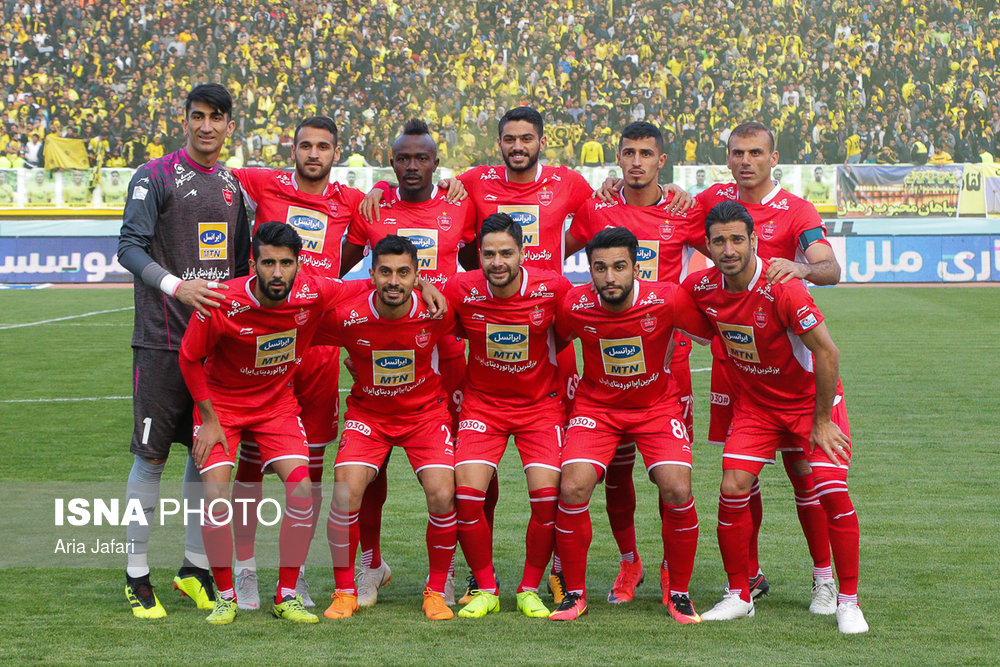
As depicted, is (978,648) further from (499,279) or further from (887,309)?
(887,309)

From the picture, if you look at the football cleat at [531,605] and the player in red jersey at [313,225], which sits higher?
the player in red jersey at [313,225]

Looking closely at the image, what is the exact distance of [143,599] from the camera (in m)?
4.83

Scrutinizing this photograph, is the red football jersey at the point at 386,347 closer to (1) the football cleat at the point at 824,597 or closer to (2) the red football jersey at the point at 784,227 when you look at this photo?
(2) the red football jersey at the point at 784,227

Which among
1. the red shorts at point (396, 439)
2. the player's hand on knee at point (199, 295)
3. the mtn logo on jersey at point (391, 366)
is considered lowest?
the red shorts at point (396, 439)

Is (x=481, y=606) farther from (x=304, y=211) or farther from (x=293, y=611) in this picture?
(x=304, y=211)

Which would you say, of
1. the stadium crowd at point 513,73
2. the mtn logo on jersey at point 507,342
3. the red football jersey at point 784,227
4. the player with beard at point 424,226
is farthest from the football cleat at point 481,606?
the stadium crowd at point 513,73

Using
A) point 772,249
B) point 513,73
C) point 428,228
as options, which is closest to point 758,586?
point 772,249

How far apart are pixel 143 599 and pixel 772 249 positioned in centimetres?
342

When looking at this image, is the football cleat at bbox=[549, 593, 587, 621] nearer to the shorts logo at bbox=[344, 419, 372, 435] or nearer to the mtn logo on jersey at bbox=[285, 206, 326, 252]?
the shorts logo at bbox=[344, 419, 372, 435]

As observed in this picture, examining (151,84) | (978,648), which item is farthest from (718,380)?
(151,84)

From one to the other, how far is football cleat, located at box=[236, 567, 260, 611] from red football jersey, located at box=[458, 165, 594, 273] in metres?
2.14

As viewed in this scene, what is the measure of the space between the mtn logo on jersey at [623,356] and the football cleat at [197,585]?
1.98 m

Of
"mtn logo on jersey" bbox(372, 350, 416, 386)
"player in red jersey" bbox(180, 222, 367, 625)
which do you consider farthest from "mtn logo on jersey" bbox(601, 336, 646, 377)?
"player in red jersey" bbox(180, 222, 367, 625)

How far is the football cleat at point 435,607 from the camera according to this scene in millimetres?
4754
